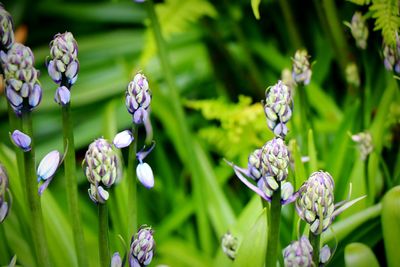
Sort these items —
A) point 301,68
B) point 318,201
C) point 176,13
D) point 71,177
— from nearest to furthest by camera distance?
point 318,201 < point 71,177 < point 301,68 < point 176,13

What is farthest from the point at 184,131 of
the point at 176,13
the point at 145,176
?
the point at 145,176

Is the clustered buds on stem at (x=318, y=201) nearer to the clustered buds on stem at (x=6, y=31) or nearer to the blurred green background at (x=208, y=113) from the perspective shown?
the blurred green background at (x=208, y=113)

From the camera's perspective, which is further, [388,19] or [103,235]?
[388,19]

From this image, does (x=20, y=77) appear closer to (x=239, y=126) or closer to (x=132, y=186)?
(x=132, y=186)

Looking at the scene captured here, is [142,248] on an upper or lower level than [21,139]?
lower

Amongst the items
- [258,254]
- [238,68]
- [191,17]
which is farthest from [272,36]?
[258,254]
